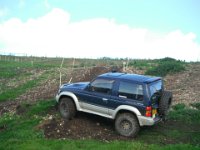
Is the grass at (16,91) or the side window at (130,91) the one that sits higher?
the side window at (130,91)

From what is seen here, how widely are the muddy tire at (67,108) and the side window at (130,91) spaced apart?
94.9 inches

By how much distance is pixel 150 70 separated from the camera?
2906 centimetres

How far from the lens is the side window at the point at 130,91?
36.9 ft

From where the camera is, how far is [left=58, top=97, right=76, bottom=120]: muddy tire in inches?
510

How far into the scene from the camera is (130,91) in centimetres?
1148

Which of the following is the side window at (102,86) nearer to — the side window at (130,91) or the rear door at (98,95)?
the rear door at (98,95)

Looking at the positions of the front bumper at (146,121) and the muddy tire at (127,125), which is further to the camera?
the muddy tire at (127,125)

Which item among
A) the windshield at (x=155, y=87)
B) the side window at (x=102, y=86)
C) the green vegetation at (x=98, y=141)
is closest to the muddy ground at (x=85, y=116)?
the green vegetation at (x=98, y=141)

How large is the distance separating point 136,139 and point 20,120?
5.44 meters

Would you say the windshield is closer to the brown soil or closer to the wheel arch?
the brown soil

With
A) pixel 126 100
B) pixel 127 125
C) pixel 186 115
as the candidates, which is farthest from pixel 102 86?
pixel 186 115

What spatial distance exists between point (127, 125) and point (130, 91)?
51.8 inches

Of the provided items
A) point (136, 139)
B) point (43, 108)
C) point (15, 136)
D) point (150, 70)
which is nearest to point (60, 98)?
point (43, 108)

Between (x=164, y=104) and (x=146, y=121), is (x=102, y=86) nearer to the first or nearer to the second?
(x=146, y=121)
